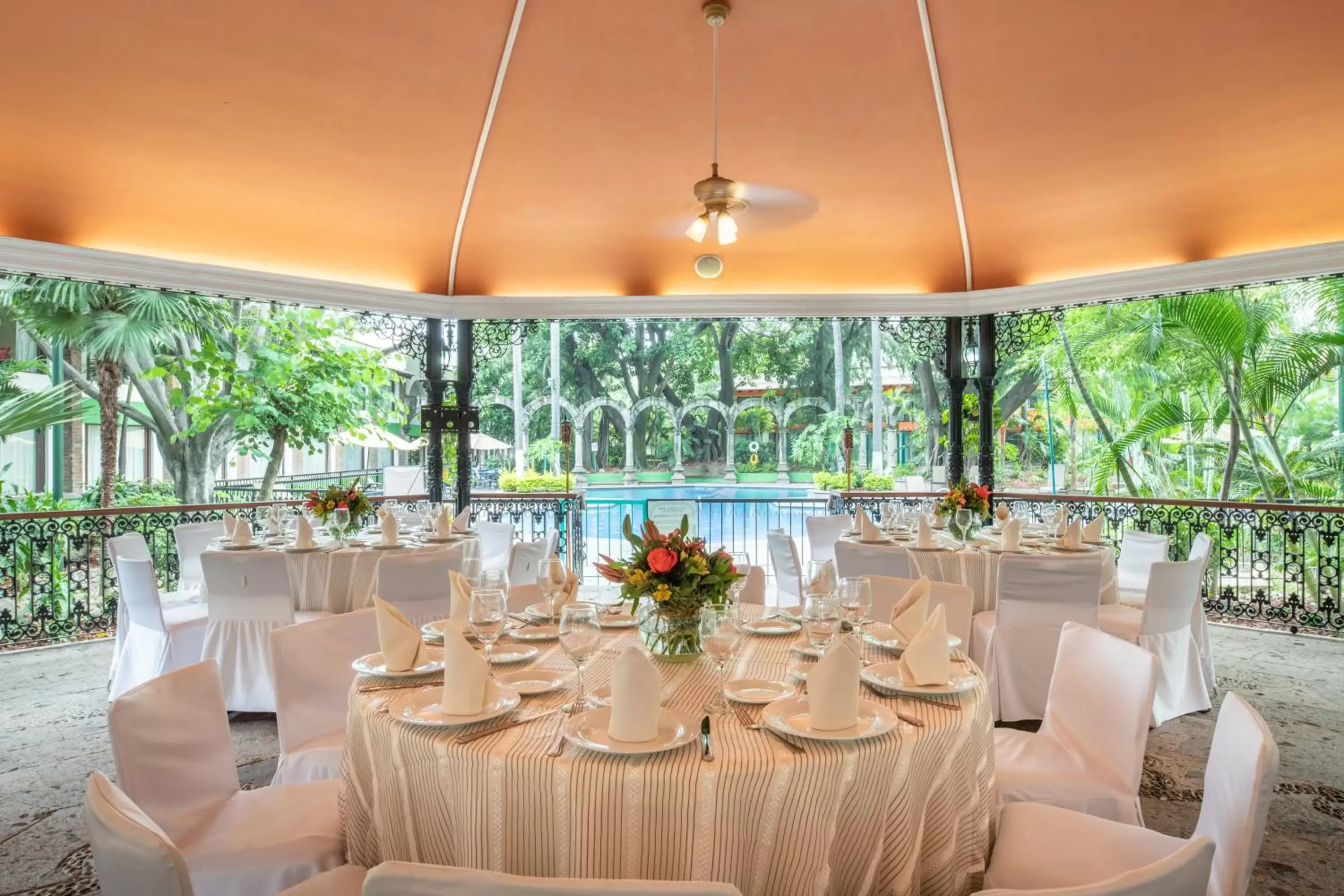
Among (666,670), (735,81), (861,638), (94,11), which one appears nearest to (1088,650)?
(861,638)

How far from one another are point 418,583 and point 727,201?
2747 mm

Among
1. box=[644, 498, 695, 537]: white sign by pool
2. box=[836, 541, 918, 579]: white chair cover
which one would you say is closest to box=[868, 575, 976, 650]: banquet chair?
box=[836, 541, 918, 579]: white chair cover

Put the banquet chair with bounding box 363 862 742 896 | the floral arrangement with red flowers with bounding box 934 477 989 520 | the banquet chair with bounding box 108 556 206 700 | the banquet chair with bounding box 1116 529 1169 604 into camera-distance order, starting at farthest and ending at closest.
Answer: the banquet chair with bounding box 1116 529 1169 604
the floral arrangement with red flowers with bounding box 934 477 989 520
the banquet chair with bounding box 108 556 206 700
the banquet chair with bounding box 363 862 742 896

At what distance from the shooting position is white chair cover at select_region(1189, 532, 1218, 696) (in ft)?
15.6

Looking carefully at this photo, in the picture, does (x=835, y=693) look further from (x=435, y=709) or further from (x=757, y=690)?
(x=435, y=709)

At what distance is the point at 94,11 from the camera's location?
4551 millimetres

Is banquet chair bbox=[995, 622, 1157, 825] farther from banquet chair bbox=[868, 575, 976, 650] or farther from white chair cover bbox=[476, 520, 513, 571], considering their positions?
white chair cover bbox=[476, 520, 513, 571]

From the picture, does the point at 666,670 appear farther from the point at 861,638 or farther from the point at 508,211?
the point at 508,211

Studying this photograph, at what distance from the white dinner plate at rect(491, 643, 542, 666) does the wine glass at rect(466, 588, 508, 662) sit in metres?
0.19

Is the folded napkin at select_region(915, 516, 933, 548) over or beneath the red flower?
beneath

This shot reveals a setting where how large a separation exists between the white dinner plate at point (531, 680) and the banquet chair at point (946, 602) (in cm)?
145

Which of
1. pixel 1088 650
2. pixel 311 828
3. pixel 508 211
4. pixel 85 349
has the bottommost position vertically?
pixel 311 828

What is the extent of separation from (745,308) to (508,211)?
2.38 meters

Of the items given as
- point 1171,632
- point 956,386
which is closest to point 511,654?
point 1171,632
